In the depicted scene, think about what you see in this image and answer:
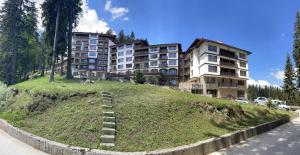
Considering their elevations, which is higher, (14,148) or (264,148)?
(14,148)

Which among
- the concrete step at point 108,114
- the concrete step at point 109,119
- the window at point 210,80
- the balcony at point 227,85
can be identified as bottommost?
the concrete step at point 109,119

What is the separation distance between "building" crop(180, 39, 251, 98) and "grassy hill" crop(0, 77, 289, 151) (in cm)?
3293

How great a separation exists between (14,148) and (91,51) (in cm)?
7961

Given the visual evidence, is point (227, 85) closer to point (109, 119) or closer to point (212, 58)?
point (212, 58)

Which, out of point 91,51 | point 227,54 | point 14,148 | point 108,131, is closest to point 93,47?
point 91,51

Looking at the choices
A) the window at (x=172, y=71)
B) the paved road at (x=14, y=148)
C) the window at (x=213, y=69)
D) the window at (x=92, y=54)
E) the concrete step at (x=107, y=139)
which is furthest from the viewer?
the window at (x=92, y=54)

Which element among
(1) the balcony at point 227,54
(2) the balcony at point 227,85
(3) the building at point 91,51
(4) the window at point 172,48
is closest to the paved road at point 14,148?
(2) the balcony at point 227,85

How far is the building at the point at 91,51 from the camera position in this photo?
86.1 m

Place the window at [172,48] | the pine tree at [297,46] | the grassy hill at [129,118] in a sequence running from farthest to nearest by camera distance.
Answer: the window at [172,48] → the pine tree at [297,46] → the grassy hill at [129,118]

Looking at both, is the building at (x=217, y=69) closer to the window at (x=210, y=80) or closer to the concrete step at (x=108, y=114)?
the window at (x=210, y=80)

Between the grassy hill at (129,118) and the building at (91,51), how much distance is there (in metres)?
69.1

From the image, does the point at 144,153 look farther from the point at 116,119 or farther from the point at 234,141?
the point at 234,141

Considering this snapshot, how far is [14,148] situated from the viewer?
1091cm

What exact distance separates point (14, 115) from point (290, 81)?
218 ft
